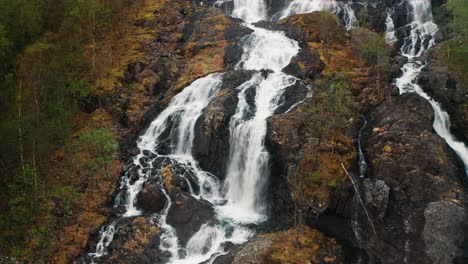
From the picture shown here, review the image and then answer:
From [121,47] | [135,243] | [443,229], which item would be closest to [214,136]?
[135,243]

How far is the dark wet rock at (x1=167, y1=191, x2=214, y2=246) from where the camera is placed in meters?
Result: 23.1

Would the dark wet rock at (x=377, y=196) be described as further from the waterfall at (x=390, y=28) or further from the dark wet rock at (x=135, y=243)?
the waterfall at (x=390, y=28)

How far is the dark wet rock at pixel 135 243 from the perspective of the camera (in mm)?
21359

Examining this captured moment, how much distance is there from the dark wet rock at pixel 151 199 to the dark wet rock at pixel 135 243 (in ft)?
3.99

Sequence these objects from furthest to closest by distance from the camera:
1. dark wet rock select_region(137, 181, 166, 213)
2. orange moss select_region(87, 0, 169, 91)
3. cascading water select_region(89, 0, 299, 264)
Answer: orange moss select_region(87, 0, 169, 91), dark wet rock select_region(137, 181, 166, 213), cascading water select_region(89, 0, 299, 264)

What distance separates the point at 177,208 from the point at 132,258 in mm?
4188

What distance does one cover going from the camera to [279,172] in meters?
24.8

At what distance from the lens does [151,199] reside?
81.3 ft

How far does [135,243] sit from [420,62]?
27539mm

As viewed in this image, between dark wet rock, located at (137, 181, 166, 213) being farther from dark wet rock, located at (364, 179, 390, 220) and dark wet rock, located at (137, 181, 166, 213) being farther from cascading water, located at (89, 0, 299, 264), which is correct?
dark wet rock, located at (364, 179, 390, 220)

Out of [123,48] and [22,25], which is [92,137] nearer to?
[22,25]

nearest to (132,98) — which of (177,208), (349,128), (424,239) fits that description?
(177,208)

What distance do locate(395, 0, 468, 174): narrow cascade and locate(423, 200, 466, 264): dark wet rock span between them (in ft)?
14.3

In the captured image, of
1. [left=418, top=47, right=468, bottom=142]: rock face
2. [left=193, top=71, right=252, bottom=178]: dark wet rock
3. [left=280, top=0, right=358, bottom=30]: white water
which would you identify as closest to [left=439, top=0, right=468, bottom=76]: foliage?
[left=418, top=47, right=468, bottom=142]: rock face
